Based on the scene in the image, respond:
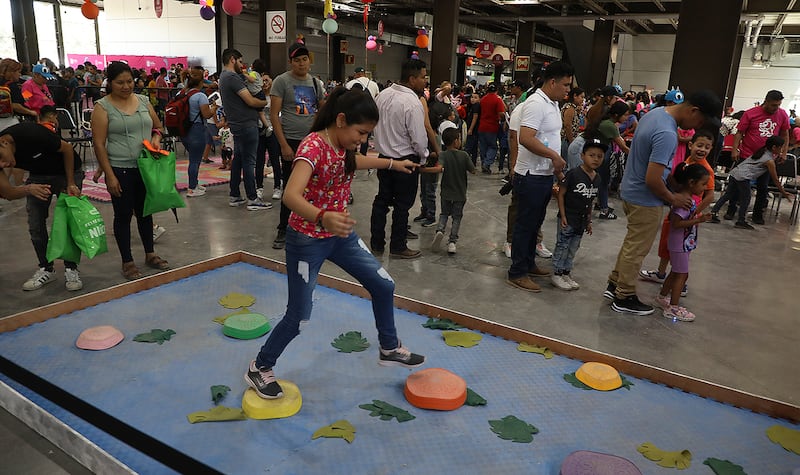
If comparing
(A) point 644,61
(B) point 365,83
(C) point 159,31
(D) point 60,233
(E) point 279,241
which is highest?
(C) point 159,31

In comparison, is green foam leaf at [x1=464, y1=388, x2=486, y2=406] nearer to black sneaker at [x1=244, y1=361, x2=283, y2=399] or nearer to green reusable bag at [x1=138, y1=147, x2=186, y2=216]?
black sneaker at [x1=244, y1=361, x2=283, y2=399]

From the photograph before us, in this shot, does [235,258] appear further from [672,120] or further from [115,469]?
[672,120]

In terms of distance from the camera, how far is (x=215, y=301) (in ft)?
13.3

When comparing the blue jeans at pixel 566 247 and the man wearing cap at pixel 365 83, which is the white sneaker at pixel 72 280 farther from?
the man wearing cap at pixel 365 83

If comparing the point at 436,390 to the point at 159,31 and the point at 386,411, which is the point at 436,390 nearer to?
the point at 386,411

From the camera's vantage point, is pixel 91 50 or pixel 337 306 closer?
pixel 337 306

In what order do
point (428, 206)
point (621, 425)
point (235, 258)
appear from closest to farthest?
1. point (621, 425)
2. point (235, 258)
3. point (428, 206)

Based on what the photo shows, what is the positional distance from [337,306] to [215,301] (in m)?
0.93

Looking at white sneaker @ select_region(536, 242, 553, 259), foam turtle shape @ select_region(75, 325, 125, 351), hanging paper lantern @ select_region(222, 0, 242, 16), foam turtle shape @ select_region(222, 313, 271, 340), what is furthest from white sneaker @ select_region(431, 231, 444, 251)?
hanging paper lantern @ select_region(222, 0, 242, 16)

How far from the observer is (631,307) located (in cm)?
425

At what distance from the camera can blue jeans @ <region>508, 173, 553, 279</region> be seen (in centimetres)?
434

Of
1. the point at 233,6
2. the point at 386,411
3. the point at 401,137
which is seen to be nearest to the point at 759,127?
the point at 401,137

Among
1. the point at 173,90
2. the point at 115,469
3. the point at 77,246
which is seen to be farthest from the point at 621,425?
the point at 173,90

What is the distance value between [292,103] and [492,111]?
584 cm
